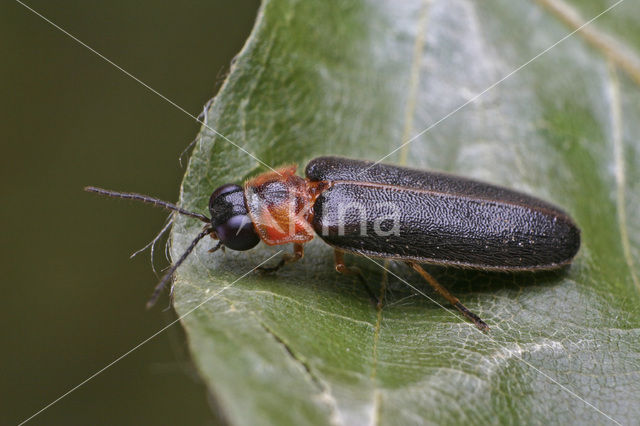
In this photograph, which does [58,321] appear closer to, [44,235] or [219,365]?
[44,235]

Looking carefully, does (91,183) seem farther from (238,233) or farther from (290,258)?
(290,258)

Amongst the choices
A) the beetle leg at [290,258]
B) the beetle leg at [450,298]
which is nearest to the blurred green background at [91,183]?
the beetle leg at [290,258]

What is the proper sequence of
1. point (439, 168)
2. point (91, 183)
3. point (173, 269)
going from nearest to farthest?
1. point (173, 269)
2. point (439, 168)
3. point (91, 183)

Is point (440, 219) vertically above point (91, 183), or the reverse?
point (91, 183)

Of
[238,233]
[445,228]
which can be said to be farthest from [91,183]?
[445,228]

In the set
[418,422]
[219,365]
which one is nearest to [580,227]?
[418,422]

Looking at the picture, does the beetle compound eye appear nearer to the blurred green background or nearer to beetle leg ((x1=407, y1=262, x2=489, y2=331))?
beetle leg ((x1=407, y1=262, x2=489, y2=331))
